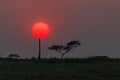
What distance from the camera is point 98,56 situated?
73750 mm

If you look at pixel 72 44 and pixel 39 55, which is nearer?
pixel 39 55
